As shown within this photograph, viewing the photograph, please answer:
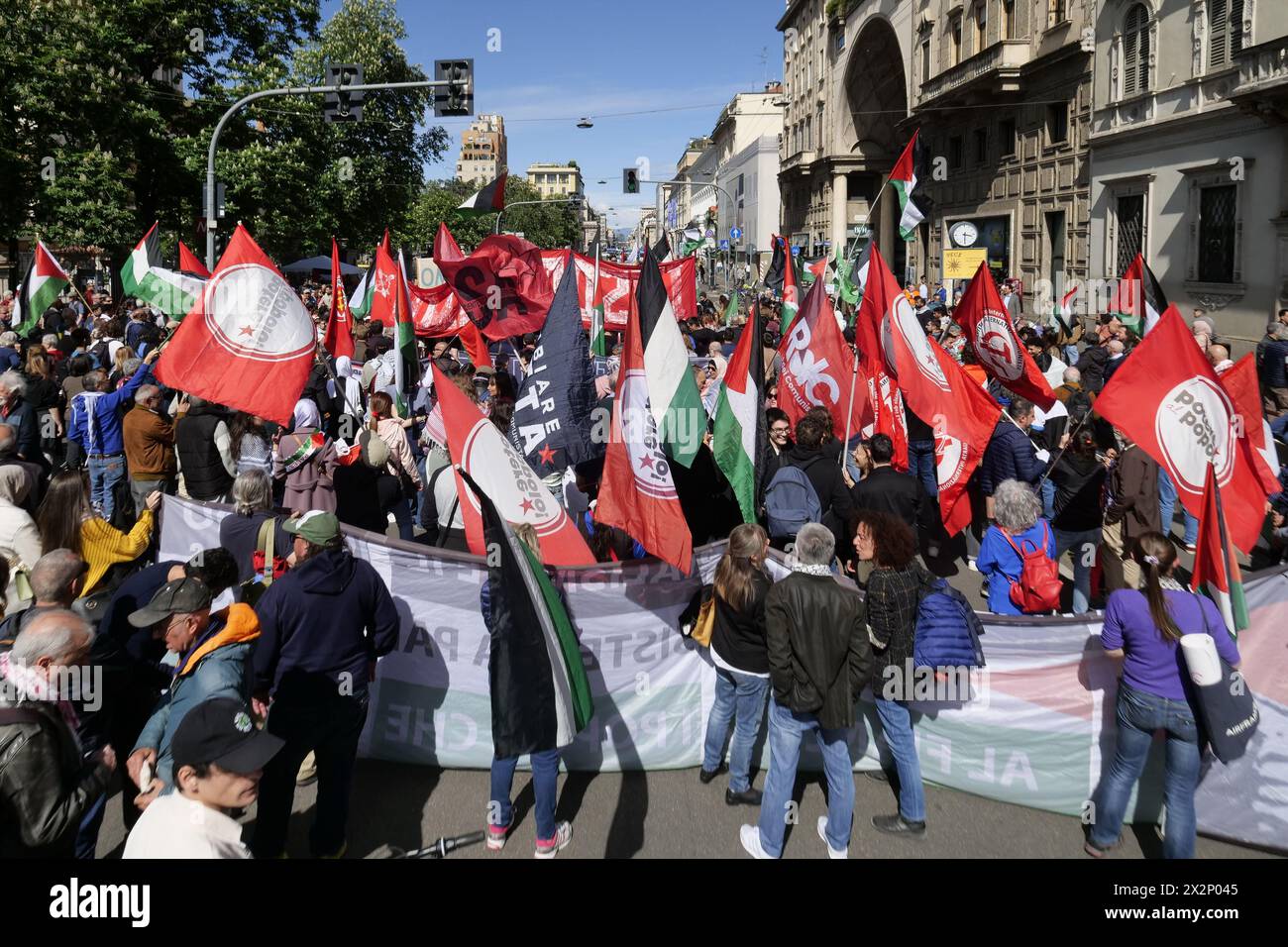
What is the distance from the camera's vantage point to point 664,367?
539 cm

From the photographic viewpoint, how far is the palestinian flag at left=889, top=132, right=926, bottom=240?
38.8ft

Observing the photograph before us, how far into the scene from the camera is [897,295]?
24.1 ft

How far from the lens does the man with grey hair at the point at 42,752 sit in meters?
2.94

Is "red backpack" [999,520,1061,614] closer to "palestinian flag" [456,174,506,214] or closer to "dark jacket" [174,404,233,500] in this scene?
"dark jacket" [174,404,233,500]

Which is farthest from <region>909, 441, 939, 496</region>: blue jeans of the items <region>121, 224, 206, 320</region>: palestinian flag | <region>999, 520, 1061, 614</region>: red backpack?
<region>121, 224, 206, 320</region>: palestinian flag

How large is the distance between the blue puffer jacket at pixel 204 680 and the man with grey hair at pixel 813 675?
227 cm

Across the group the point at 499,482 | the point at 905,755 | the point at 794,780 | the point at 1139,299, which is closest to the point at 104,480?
the point at 499,482

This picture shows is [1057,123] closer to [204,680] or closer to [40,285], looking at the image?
[40,285]

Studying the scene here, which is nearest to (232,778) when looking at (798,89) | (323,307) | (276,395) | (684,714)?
(684,714)

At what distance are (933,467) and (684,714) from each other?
193 inches

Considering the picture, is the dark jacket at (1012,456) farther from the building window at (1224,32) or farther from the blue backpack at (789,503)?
the building window at (1224,32)

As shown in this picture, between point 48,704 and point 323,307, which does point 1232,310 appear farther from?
point 48,704

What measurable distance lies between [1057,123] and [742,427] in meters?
29.4

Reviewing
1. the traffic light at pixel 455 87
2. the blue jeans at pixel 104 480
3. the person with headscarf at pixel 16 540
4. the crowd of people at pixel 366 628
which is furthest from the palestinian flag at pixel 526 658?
the traffic light at pixel 455 87
